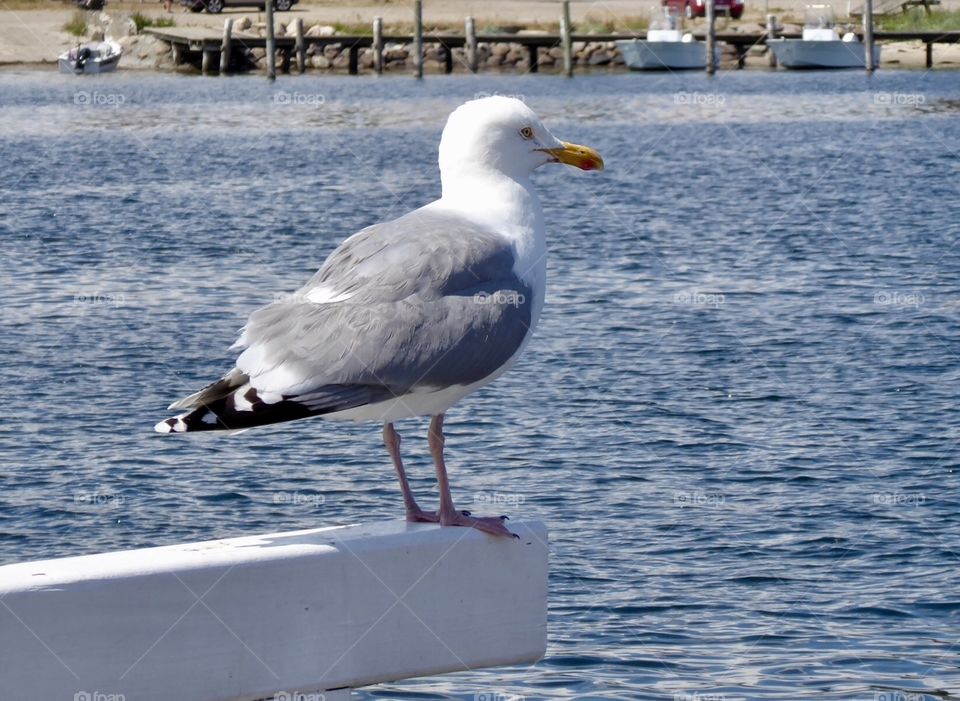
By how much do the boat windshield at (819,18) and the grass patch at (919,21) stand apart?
2.37 m

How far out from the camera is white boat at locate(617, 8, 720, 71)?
58.6m

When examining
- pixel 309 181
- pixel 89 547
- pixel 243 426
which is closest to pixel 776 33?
pixel 309 181

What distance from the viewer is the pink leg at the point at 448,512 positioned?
4.18 meters

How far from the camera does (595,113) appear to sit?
41.8m

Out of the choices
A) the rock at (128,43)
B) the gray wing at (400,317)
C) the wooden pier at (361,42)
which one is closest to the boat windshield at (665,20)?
the wooden pier at (361,42)

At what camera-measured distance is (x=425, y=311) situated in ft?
15.8

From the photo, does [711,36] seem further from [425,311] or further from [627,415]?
[425,311]

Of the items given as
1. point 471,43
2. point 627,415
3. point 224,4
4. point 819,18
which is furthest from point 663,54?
point 627,415

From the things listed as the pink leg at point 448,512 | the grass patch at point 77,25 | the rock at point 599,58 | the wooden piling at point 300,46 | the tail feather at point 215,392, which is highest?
the grass patch at point 77,25

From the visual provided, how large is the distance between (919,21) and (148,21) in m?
29.9

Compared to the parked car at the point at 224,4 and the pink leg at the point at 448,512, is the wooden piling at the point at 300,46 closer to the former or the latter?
the parked car at the point at 224,4

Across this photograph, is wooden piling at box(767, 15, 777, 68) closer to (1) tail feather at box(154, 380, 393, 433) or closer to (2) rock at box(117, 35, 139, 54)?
(2) rock at box(117, 35, 139, 54)

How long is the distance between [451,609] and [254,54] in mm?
59879

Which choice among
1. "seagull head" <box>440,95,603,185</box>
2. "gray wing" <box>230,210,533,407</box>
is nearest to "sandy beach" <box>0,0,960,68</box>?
"seagull head" <box>440,95,603,185</box>
